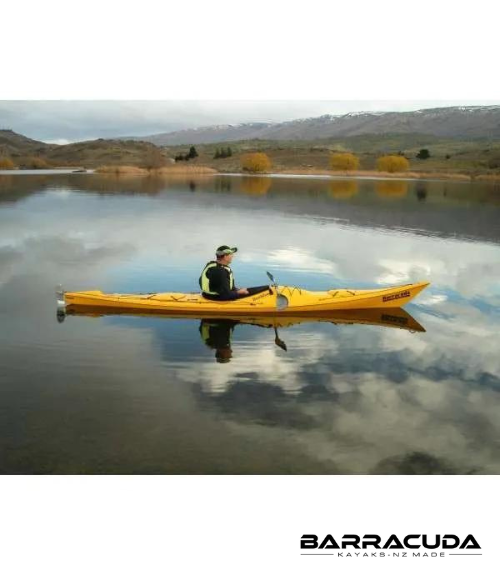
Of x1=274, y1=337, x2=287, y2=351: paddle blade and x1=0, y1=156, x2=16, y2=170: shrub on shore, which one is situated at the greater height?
x1=0, y1=156, x2=16, y2=170: shrub on shore

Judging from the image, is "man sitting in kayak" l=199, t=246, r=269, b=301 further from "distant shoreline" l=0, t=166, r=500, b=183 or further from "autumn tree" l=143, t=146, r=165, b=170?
"autumn tree" l=143, t=146, r=165, b=170

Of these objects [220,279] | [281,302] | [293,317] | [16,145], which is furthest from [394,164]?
[220,279]

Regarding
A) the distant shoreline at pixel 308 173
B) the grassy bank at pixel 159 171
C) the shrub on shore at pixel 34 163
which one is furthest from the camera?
the grassy bank at pixel 159 171

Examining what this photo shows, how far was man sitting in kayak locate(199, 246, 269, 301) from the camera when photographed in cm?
1168

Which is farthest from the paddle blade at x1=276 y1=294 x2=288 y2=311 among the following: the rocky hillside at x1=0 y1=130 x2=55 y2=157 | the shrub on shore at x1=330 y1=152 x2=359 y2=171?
the shrub on shore at x1=330 y1=152 x2=359 y2=171

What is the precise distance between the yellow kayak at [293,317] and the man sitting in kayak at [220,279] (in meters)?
0.61

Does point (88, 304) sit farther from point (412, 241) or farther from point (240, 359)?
point (412, 241)

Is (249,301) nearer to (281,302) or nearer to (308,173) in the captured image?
(281,302)

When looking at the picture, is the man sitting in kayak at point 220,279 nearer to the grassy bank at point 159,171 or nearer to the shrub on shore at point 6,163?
the shrub on shore at point 6,163

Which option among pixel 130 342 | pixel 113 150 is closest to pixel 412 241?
pixel 130 342

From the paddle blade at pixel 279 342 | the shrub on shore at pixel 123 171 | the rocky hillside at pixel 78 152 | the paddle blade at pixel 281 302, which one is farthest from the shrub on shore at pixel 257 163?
the paddle blade at pixel 279 342

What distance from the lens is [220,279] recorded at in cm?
1180

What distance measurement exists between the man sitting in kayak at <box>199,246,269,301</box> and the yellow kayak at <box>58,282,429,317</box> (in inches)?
5.6

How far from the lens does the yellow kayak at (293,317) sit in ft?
40.3
